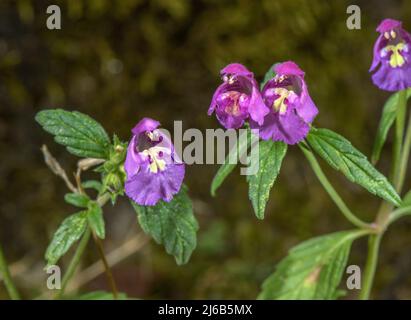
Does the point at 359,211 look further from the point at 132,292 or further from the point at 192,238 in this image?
the point at 192,238

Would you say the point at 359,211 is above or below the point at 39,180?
Result: below

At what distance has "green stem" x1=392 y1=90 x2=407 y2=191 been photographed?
178cm

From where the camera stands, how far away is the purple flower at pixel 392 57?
1727 millimetres

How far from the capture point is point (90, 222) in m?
1.66

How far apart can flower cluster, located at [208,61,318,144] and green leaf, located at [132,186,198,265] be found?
0.25 m

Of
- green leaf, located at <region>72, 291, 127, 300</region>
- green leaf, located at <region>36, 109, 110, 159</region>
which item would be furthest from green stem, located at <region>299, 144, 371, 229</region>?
green leaf, located at <region>72, 291, 127, 300</region>

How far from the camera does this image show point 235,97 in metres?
1.61

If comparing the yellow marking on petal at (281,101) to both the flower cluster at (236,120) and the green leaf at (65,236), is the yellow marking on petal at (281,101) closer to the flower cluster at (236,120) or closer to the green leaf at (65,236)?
the flower cluster at (236,120)

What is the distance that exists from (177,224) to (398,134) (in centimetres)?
61

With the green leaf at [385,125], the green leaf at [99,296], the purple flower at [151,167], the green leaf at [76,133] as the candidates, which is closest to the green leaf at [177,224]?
the purple flower at [151,167]

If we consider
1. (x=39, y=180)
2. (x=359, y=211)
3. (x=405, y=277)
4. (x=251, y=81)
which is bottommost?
(x=405, y=277)

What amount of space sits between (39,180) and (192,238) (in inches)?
43.9
